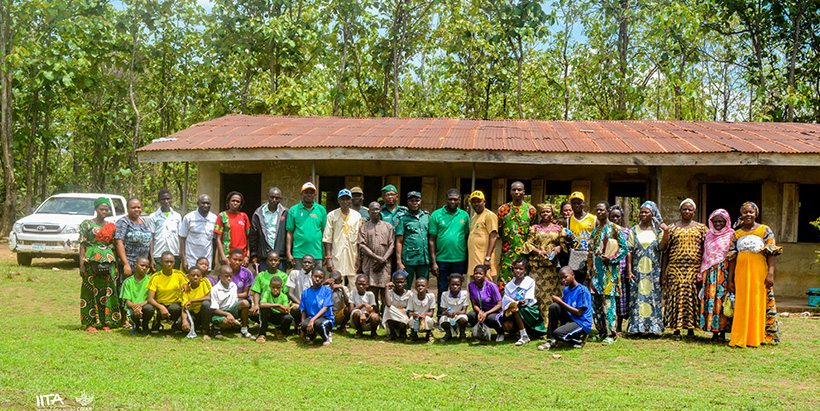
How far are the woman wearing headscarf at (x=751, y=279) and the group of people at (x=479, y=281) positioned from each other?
0.04ft

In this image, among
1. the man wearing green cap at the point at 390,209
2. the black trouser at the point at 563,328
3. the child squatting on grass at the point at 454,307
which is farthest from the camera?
the man wearing green cap at the point at 390,209

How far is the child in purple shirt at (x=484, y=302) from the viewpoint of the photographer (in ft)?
24.0

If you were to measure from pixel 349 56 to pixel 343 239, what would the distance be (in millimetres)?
15347

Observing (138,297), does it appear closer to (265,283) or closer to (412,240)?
(265,283)

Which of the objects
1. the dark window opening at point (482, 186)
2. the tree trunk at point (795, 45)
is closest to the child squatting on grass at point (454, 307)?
the dark window opening at point (482, 186)

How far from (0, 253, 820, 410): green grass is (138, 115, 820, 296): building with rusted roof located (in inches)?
131

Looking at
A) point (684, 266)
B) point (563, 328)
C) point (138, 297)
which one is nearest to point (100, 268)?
point (138, 297)

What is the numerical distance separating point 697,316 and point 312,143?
5.83m

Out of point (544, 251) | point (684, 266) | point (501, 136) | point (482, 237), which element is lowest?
point (684, 266)

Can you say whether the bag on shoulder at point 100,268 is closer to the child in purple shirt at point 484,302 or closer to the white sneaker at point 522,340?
the child in purple shirt at point 484,302

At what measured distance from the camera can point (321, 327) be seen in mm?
7102

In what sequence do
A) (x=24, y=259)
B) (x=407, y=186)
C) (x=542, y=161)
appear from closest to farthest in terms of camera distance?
(x=542, y=161) → (x=407, y=186) → (x=24, y=259)

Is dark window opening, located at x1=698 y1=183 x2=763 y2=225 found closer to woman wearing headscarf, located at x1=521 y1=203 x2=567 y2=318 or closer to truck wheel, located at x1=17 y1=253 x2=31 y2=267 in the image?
woman wearing headscarf, located at x1=521 y1=203 x2=567 y2=318

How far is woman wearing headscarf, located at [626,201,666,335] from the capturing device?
745 cm
